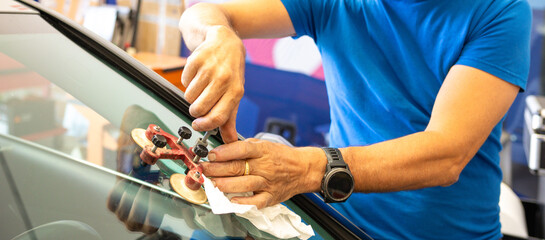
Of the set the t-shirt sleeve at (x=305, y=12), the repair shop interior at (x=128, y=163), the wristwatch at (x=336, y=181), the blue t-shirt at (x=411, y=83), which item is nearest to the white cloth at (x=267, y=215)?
the repair shop interior at (x=128, y=163)

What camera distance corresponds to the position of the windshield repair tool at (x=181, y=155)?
2.31 ft

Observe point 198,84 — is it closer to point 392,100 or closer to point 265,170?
point 265,170

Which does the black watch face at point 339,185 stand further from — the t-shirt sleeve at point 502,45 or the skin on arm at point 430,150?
the t-shirt sleeve at point 502,45

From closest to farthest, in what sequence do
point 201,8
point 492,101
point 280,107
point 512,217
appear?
point 492,101
point 201,8
point 512,217
point 280,107

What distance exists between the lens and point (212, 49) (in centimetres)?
79

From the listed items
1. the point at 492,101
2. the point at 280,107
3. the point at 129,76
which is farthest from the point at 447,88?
the point at 280,107

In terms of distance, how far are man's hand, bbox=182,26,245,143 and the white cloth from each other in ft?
0.36

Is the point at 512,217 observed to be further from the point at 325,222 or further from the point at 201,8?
the point at 201,8

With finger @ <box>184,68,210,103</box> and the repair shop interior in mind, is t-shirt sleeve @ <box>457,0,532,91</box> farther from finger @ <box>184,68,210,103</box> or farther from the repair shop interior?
finger @ <box>184,68,210,103</box>

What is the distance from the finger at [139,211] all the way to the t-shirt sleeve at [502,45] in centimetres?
75

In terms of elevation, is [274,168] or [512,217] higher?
[274,168]

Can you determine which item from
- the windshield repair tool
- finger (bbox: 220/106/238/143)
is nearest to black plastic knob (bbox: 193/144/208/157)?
the windshield repair tool

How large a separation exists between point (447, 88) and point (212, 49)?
21.4 inches

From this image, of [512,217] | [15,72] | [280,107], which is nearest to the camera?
[15,72]
